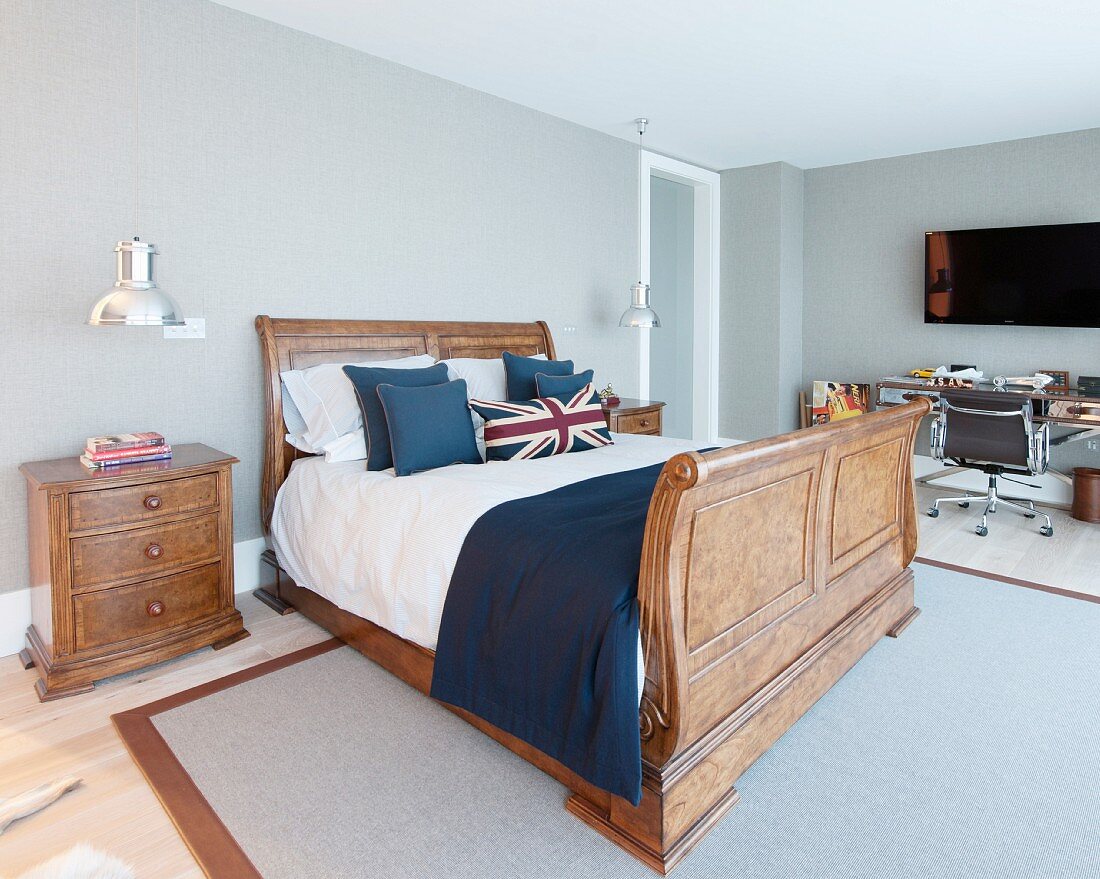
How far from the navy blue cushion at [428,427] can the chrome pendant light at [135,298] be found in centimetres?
80

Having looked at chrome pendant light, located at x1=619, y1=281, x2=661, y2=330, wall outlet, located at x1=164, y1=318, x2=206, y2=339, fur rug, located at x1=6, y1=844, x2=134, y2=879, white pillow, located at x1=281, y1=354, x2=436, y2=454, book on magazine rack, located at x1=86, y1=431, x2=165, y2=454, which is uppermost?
chrome pendant light, located at x1=619, y1=281, x2=661, y2=330

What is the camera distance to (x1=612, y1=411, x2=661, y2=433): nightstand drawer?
167 inches

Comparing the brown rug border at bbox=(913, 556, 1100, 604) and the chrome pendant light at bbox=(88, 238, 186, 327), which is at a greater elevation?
the chrome pendant light at bbox=(88, 238, 186, 327)

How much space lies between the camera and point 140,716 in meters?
2.29

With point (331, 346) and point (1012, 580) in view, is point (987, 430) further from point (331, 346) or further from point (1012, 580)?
point (331, 346)

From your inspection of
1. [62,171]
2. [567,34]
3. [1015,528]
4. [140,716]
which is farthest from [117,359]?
[1015,528]

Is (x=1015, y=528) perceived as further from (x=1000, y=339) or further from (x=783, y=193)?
(x=783, y=193)

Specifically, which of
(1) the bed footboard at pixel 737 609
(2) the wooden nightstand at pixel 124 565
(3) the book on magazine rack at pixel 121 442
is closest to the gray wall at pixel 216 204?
(3) the book on magazine rack at pixel 121 442

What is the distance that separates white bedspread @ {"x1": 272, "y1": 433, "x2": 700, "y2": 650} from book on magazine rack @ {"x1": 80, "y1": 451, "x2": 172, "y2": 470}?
504 millimetres

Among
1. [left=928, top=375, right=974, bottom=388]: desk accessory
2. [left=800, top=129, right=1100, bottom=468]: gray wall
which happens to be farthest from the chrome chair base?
[left=928, top=375, right=974, bottom=388]: desk accessory

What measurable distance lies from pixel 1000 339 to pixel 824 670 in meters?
4.04

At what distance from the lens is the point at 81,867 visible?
164cm

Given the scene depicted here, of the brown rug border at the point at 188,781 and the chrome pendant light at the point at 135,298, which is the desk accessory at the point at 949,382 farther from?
the chrome pendant light at the point at 135,298

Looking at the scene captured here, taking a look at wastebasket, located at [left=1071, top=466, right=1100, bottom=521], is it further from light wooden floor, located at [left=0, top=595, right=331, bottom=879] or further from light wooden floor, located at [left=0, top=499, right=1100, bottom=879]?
light wooden floor, located at [left=0, top=595, right=331, bottom=879]
